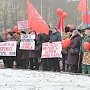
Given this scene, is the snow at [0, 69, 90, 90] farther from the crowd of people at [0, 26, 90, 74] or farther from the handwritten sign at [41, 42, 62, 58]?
the handwritten sign at [41, 42, 62, 58]

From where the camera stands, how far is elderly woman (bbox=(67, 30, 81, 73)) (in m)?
13.2

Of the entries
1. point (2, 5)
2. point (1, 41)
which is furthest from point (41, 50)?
point (2, 5)

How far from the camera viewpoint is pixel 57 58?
46.5 feet

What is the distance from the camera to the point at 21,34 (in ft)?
50.1

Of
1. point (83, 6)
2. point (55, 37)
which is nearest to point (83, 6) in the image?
point (83, 6)

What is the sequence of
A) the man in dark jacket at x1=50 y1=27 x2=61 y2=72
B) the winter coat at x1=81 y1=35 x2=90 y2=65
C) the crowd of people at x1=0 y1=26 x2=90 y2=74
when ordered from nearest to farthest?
the winter coat at x1=81 y1=35 x2=90 y2=65
the crowd of people at x1=0 y1=26 x2=90 y2=74
the man in dark jacket at x1=50 y1=27 x2=61 y2=72

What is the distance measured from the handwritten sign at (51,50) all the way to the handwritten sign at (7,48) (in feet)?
4.41

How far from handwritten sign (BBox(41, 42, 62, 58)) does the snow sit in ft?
12.0

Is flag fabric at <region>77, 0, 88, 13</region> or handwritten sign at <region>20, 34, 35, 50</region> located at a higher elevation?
flag fabric at <region>77, 0, 88, 13</region>

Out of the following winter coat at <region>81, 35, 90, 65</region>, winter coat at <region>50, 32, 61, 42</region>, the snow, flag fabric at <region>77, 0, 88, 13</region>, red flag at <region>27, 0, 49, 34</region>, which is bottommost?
the snow

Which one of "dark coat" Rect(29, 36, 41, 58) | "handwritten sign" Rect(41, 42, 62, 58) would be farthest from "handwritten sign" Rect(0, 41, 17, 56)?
"handwritten sign" Rect(41, 42, 62, 58)

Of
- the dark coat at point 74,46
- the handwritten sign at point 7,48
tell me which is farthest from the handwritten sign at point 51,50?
the handwritten sign at point 7,48

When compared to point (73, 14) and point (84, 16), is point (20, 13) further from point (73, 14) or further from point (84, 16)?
point (84, 16)

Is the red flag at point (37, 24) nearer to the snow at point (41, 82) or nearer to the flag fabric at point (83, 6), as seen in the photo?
the flag fabric at point (83, 6)
